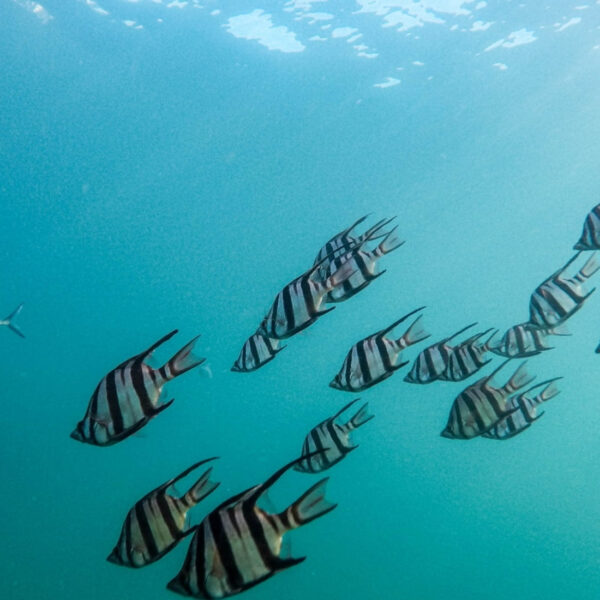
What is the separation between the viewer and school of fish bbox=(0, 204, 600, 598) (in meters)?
2.31

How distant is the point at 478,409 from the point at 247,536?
2794 millimetres

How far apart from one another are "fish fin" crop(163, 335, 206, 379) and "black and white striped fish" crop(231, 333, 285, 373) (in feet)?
7.22

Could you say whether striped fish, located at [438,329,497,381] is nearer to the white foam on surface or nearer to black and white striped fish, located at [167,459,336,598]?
black and white striped fish, located at [167,459,336,598]

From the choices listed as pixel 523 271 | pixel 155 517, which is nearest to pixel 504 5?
pixel 155 517

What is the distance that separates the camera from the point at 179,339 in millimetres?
53406

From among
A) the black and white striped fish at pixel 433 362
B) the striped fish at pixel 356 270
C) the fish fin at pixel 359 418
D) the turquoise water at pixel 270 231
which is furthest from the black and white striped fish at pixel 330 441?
the turquoise water at pixel 270 231

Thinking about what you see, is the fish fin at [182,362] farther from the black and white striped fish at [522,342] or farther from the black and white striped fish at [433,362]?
the black and white striped fish at [522,342]

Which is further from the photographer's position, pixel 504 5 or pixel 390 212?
pixel 390 212

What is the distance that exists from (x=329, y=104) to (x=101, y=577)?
29.4 m

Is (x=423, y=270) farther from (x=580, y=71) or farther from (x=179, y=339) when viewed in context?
(x=580, y=71)

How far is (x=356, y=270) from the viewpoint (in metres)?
4.04

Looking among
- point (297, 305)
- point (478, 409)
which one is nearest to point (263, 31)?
point (478, 409)

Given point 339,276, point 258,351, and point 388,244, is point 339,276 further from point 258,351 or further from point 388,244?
point 258,351

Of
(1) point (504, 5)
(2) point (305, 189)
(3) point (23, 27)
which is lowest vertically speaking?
(1) point (504, 5)
